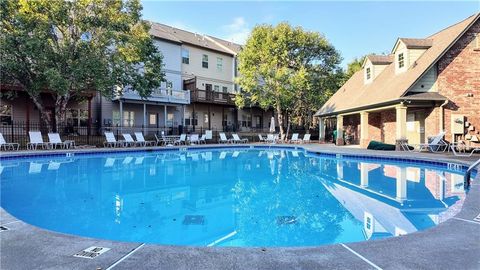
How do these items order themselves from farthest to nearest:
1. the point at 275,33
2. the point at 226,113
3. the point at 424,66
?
the point at 226,113 → the point at 275,33 → the point at 424,66

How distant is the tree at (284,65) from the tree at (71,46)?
382 inches

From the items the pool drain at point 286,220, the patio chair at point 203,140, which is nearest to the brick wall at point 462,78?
the pool drain at point 286,220

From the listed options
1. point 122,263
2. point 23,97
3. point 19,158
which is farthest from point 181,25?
point 122,263

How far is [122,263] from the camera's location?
117 inches

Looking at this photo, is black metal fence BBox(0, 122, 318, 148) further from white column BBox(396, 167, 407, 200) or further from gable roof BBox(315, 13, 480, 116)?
white column BBox(396, 167, 407, 200)

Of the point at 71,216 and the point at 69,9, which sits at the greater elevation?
the point at 69,9

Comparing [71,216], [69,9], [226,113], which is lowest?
[71,216]

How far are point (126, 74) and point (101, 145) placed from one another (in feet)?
16.6

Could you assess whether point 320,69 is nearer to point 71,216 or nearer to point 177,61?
point 177,61

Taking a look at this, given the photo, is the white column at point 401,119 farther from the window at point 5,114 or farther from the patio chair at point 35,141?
the window at point 5,114

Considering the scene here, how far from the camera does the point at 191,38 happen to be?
1238 inches

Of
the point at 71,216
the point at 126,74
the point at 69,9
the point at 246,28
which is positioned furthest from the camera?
the point at 246,28

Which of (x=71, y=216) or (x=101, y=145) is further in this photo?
(x=101, y=145)

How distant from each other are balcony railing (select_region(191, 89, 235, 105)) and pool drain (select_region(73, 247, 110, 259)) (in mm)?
25227
